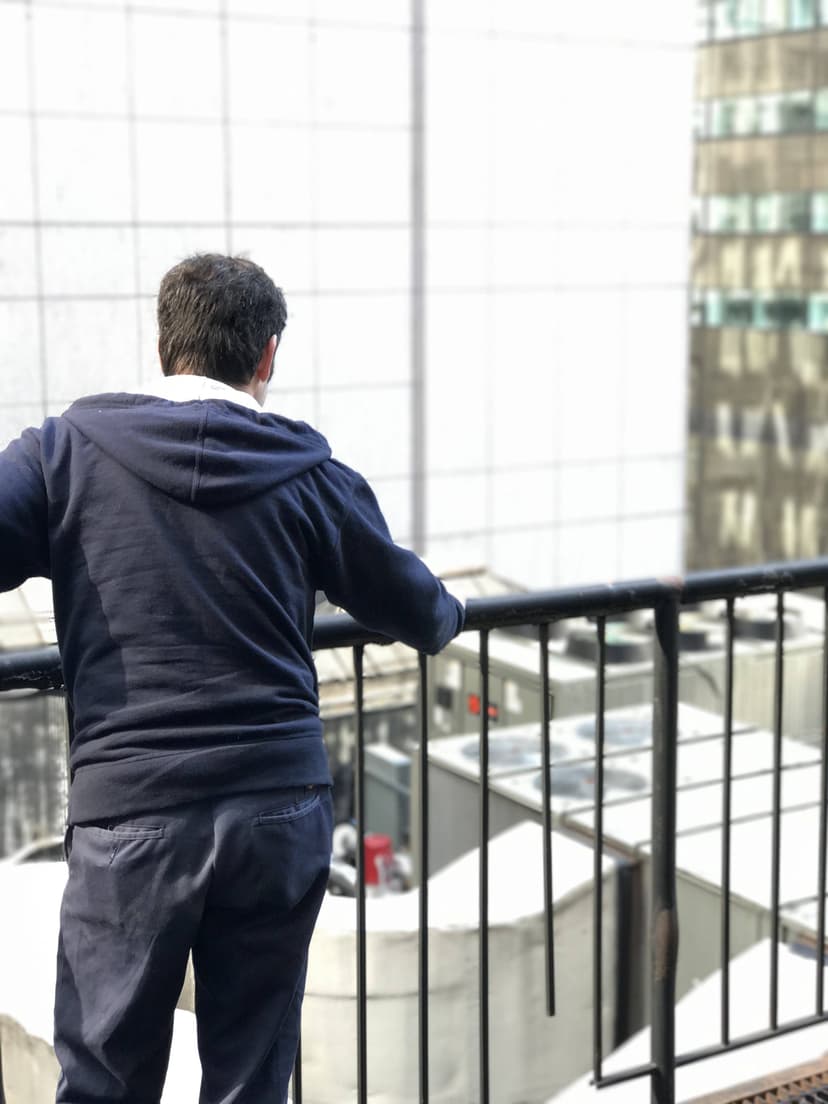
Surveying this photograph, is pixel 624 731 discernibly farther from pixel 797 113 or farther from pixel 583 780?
pixel 797 113

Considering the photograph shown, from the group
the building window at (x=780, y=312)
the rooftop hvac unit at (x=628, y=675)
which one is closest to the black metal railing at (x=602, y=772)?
the rooftop hvac unit at (x=628, y=675)

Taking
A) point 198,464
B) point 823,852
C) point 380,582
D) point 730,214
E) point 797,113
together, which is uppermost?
point 797,113

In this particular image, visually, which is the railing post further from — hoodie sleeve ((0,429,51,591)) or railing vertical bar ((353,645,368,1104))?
hoodie sleeve ((0,429,51,591))

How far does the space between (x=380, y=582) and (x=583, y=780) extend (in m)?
5.47

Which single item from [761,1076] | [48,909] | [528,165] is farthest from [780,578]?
[528,165]

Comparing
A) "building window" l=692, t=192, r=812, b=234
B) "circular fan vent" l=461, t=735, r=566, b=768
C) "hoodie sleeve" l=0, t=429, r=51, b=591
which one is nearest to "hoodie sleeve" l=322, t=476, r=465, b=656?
"hoodie sleeve" l=0, t=429, r=51, b=591

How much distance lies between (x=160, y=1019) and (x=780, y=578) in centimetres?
178

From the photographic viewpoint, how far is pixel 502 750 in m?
7.78

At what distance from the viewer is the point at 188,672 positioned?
202 centimetres

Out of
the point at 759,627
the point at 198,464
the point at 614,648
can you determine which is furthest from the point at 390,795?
the point at 198,464

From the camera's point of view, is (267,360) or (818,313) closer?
(267,360)

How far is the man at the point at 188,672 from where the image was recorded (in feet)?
6.59

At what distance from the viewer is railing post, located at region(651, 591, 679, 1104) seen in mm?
3123

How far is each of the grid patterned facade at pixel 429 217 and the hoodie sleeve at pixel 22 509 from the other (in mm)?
8017
